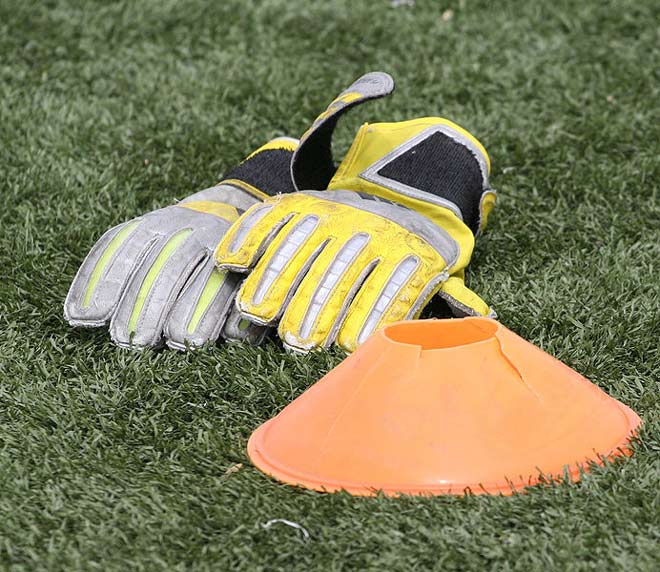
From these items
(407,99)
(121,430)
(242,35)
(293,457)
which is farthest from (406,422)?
(242,35)

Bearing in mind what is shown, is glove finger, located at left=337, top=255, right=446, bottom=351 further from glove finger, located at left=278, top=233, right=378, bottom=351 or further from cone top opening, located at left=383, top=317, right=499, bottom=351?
cone top opening, located at left=383, top=317, right=499, bottom=351

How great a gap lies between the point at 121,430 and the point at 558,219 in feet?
5.72

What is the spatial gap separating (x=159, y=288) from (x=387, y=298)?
0.59m

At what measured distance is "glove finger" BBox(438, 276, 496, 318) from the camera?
2.85m

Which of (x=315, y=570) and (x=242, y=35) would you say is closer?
(x=315, y=570)

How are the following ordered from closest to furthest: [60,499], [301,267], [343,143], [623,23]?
[60,499], [301,267], [343,143], [623,23]

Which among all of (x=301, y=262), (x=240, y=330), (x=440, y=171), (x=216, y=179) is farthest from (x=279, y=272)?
(x=216, y=179)

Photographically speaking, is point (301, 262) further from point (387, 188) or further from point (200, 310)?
point (387, 188)

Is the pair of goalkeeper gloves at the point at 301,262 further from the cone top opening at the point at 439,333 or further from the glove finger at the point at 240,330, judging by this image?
the cone top opening at the point at 439,333

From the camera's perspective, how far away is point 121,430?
2469 mm

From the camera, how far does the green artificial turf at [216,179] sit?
2.07 meters

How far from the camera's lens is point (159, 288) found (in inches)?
112

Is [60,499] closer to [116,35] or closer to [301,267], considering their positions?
[301,267]

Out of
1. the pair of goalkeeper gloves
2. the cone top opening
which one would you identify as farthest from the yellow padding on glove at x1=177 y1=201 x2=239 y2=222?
the cone top opening
